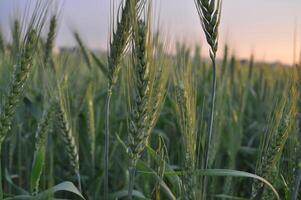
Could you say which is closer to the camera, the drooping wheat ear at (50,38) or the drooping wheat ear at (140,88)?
the drooping wheat ear at (140,88)

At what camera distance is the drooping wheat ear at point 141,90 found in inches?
41.1

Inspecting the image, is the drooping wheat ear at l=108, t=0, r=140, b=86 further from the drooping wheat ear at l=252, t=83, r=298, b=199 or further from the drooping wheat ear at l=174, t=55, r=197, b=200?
the drooping wheat ear at l=252, t=83, r=298, b=199

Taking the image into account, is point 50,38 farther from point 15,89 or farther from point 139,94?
point 139,94

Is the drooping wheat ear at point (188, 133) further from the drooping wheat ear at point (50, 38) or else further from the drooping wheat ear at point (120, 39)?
the drooping wheat ear at point (50, 38)

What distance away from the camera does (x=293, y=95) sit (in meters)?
1.23

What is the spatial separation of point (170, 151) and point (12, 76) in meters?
1.49

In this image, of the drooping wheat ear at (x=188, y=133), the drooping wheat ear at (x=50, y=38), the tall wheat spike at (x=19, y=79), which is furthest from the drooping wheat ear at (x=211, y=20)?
the drooping wheat ear at (x=50, y=38)

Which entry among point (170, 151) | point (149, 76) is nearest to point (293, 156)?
point (149, 76)

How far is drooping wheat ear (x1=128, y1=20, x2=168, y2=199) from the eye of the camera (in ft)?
3.42

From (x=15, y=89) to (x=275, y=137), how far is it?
0.69 metres

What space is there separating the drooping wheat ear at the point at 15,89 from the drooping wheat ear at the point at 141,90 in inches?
11.2

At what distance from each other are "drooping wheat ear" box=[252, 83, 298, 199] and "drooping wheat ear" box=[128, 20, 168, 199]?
339 mm

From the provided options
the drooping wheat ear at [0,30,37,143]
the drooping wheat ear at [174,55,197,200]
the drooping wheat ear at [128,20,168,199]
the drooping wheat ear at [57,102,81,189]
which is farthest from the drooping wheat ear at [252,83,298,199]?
the drooping wheat ear at [0,30,37,143]

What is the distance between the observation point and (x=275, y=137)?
1.22 metres
